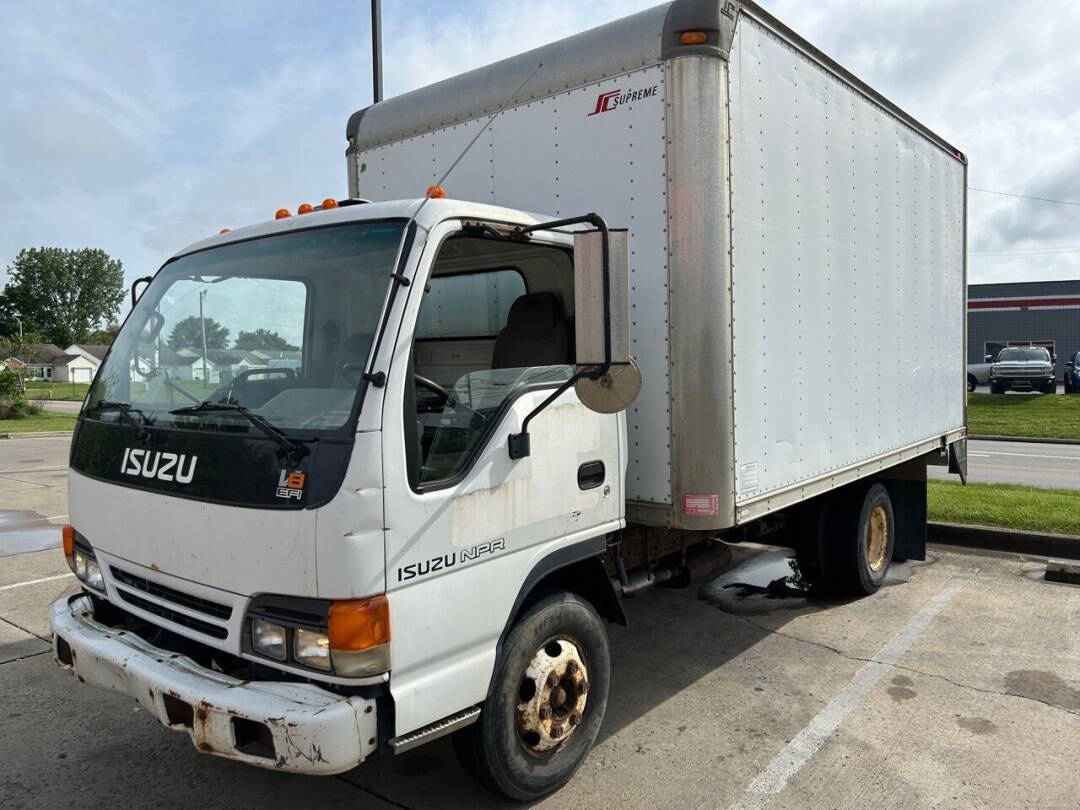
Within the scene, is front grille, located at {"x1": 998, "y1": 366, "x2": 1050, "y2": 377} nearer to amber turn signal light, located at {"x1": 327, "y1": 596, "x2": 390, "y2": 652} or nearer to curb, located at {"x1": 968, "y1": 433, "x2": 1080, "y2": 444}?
curb, located at {"x1": 968, "y1": 433, "x2": 1080, "y2": 444}

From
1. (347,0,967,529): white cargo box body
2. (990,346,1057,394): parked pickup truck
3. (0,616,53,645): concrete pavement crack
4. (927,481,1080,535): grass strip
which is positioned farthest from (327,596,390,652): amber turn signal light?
(990,346,1057,394): parked pickup truck

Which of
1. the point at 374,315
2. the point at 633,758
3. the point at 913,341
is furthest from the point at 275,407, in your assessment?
the point at 913,341

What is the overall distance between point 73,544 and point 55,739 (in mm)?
1088

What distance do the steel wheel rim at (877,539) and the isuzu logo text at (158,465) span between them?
5071 mm

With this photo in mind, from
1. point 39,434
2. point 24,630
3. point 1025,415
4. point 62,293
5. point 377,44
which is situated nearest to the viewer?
point 24,630

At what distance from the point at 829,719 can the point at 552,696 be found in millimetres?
1681

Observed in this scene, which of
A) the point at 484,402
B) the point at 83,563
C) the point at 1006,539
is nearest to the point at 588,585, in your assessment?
the point at 484,402

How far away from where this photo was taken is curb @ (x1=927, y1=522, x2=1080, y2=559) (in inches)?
285

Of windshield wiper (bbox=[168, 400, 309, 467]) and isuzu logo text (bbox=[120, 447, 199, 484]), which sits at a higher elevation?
windshield wiper (bbox=[168, 400, 309, 467])

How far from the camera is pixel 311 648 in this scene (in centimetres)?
257

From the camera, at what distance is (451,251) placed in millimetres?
3666

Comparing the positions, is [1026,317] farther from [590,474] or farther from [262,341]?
[262,341]

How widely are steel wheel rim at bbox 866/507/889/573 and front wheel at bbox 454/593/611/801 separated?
354 cm

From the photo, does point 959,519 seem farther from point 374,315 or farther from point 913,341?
point 374,315
